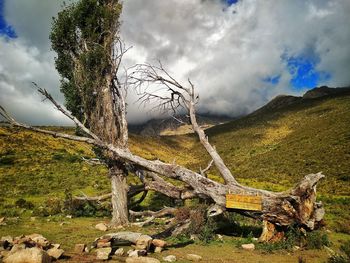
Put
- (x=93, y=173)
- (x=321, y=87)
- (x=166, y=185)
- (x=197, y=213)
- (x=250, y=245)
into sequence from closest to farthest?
(x=250, y=245)
(x=197, y=213)
(x=166, y=185)
(x=93, y=173)
(x=321, y=87)

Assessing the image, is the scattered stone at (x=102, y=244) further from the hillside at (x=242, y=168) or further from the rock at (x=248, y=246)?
the hillside at (x=242, y=168)

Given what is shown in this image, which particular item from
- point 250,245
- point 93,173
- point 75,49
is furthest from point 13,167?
point 250,245

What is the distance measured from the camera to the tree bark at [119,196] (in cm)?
1536

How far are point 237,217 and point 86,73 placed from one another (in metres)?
10.4

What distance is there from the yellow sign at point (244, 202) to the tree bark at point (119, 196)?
5.38m

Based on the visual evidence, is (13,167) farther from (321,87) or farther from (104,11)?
(321,87)

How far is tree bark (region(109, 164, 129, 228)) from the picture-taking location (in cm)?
1536

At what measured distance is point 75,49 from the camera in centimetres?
1692

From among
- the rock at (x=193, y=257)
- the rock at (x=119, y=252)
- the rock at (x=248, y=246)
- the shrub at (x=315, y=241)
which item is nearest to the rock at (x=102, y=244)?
the rock at (x=119, y=252)

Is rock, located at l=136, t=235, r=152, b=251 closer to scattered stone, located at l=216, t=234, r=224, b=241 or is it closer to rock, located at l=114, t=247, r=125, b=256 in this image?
rock, located at l=114, t=247, r=125, b=256

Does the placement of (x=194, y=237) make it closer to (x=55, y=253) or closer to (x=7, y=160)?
(x=55, y=253)

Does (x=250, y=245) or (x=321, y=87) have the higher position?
(x=321, y=87)

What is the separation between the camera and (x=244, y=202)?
1246 cm

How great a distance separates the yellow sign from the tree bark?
538 centimetres
